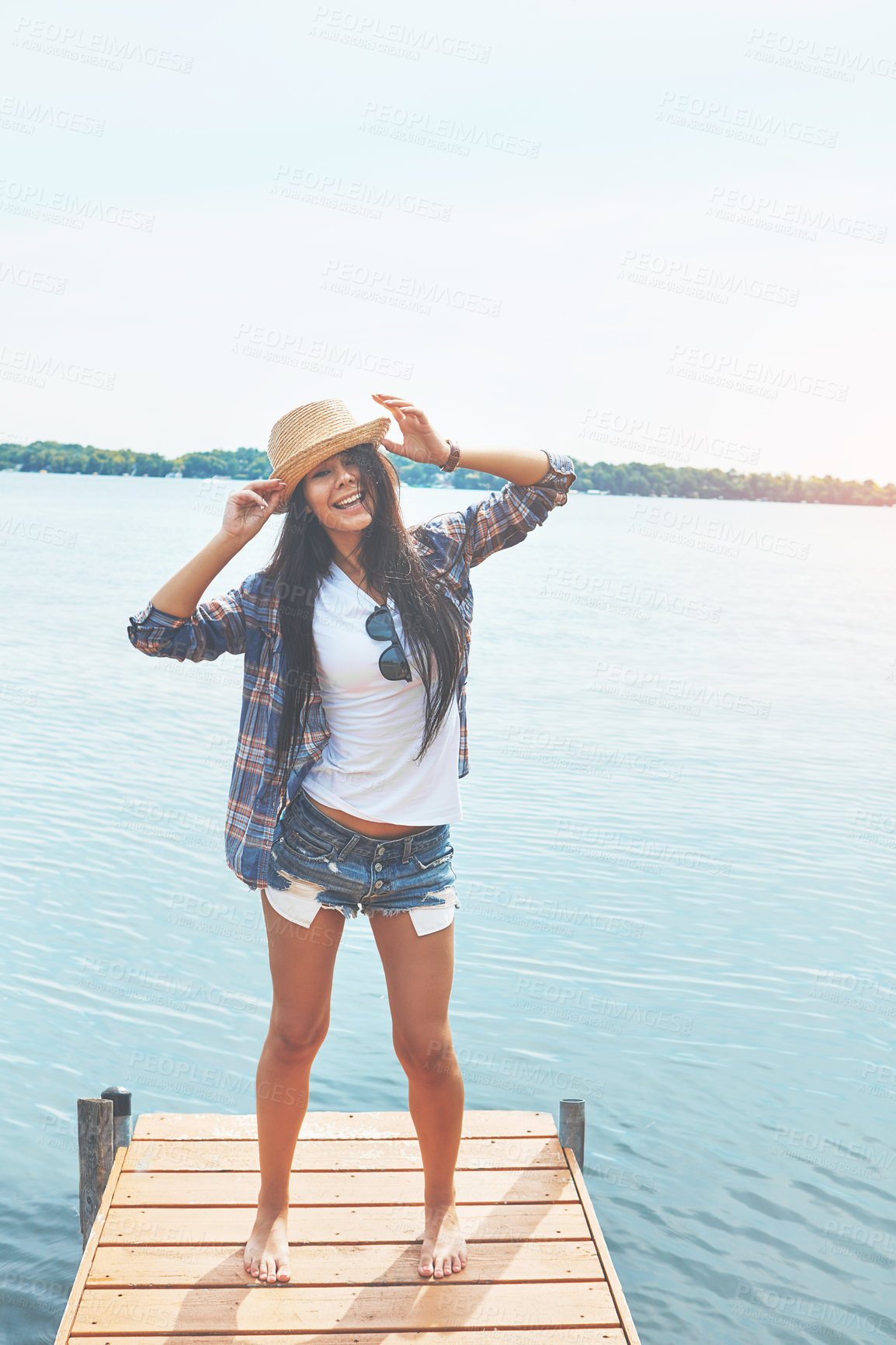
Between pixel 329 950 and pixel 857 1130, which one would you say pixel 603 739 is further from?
pixel 329 950

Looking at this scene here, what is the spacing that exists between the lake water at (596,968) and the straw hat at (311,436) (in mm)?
3345

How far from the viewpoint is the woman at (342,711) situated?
2912mm

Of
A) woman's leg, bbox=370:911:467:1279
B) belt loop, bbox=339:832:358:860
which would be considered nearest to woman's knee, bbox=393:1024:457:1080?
woman's leg, bbox=370:911:467:1279

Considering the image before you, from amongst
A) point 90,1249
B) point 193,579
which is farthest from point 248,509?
point 90,1249

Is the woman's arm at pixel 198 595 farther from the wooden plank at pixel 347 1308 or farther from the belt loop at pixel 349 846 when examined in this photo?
the wooden plank at pixel 347 1308

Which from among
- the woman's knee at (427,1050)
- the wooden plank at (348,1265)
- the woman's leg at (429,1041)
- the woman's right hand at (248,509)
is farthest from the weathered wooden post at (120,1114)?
the woman's right hand at (248,509)

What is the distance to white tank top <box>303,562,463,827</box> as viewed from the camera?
9.49ft

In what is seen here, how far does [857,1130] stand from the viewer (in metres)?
5.68

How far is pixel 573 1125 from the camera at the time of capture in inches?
156

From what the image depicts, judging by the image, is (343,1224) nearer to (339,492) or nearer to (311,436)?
(339,492)

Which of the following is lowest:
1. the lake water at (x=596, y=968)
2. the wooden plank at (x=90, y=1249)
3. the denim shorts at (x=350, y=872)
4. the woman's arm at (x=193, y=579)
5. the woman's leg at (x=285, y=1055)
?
the lake water at (x=596, y=968)

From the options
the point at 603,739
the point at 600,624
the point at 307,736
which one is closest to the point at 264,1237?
the point at 307,736

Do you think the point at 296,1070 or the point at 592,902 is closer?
the point at 296,1070

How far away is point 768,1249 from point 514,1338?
2.22 metres
